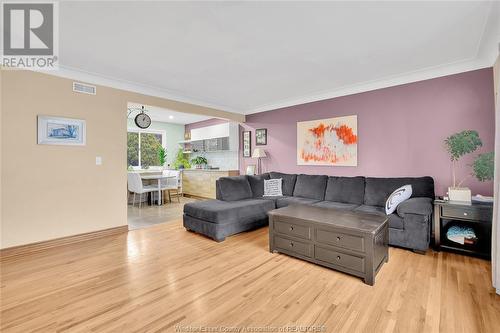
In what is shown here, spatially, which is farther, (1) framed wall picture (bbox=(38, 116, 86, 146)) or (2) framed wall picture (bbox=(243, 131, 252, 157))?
(2) framed wall picture (bbox=(243, 131, 252, 157))

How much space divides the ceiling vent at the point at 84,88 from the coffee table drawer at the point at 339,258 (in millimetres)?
3795

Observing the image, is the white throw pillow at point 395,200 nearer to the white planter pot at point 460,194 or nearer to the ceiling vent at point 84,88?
Answer: the white planter pot at point 460,194

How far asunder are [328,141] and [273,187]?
140cm

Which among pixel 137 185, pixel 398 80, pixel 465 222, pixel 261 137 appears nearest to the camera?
pixel 465 222

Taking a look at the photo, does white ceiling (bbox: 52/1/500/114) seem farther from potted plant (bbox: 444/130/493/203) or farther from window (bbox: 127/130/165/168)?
window (bbox: 127/130/165/168)

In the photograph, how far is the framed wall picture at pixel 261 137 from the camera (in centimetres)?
558

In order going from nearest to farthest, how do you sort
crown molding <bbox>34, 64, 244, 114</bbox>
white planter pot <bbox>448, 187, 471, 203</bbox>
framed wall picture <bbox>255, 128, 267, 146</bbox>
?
white planter pot <bbox>448, 187, 471, 203</bbox> < crown molding <bbox>34, 64, 244, 114</bbox> < framed wall picture <bbox>255, 128, 267, 146</bbox>

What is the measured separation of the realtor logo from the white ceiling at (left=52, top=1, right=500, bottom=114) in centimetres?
12

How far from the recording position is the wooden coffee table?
215cm

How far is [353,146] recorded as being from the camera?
13.6ft

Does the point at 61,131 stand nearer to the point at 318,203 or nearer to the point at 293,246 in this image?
the point at 293,246

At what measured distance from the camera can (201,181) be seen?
264 inches

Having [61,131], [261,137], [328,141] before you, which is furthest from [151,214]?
[328,141]

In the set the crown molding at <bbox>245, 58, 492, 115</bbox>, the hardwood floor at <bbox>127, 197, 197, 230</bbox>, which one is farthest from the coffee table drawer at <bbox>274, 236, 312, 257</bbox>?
the crown molding at <bbox>245, 58, 492, 115</bbox>
